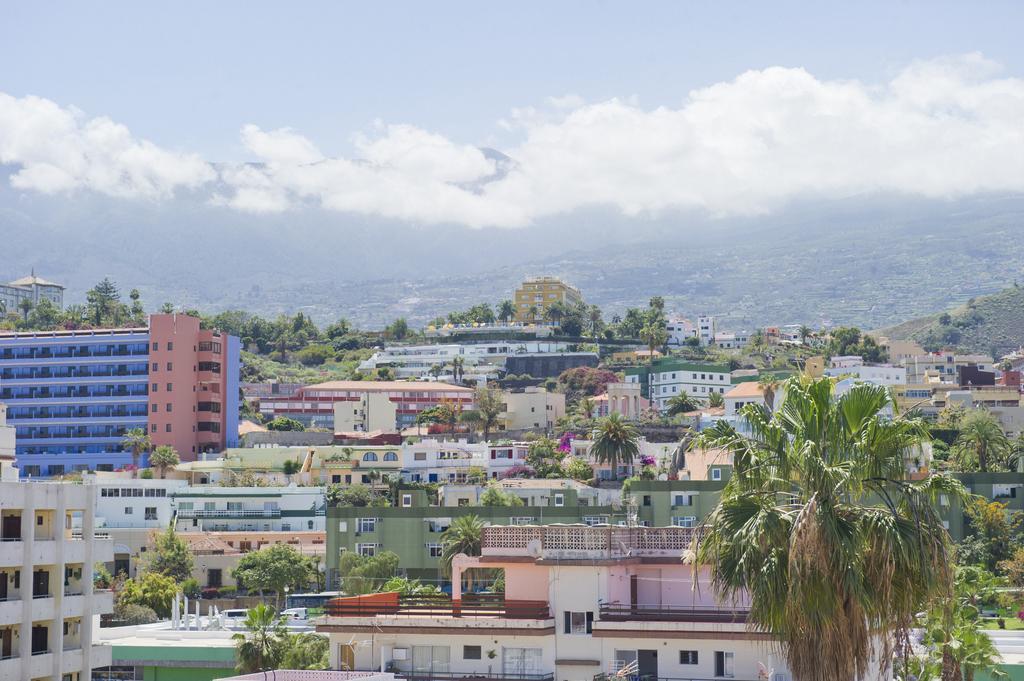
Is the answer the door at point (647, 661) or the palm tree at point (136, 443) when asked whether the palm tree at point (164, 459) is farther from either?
the door at point (647, 661)

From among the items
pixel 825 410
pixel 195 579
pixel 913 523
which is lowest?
pixel 195 579

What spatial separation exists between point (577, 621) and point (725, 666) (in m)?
3.84

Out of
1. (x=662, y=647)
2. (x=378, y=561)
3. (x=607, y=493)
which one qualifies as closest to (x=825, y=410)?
(x=662, y=647)

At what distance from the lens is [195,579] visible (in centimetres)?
12925

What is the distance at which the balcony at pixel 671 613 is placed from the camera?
139ft

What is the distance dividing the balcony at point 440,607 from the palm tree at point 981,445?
357 feet

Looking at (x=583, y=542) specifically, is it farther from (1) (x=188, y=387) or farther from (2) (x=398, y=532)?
(1) (x=188, y=387)

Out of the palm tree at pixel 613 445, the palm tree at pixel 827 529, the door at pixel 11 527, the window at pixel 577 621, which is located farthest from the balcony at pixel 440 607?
the palm tree at pixel 613 445

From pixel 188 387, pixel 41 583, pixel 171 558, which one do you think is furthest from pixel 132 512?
pixel 41 583

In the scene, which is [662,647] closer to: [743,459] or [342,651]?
[342,651]

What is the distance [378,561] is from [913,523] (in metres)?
88.6

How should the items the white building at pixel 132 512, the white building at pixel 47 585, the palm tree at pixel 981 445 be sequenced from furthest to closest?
the palm tree at pixel 981 445
the white building at pixel 132 512
the white building at pixel 47 585

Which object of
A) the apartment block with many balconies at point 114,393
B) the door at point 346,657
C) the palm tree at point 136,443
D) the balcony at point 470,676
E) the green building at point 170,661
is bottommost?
the green building at point 170,661

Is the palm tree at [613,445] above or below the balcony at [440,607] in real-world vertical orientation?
above
